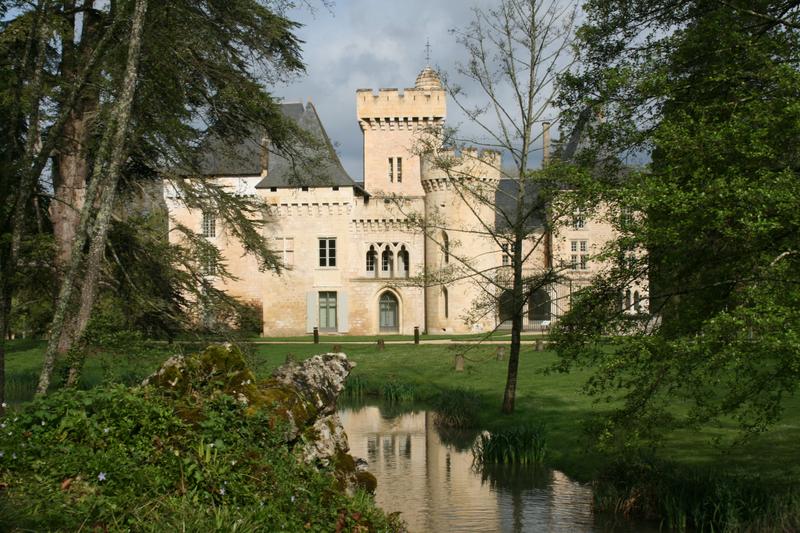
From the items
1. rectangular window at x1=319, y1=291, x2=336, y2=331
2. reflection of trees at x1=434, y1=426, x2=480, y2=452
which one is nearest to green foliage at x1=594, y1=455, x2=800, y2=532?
reflection of trees at x1=434, y1=426, x2=480, y2=452

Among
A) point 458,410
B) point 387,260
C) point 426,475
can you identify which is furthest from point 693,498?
point 387,260

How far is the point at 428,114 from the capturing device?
130 ft

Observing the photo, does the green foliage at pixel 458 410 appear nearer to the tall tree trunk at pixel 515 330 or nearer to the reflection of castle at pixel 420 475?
the reflection of castle at pixel 420 475

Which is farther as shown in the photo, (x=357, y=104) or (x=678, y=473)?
(x=357, y=104)

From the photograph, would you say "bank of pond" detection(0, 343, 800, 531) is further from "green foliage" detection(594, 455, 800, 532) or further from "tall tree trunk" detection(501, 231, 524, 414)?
"tall tree trunk" detection(501, 231, 524, 414)

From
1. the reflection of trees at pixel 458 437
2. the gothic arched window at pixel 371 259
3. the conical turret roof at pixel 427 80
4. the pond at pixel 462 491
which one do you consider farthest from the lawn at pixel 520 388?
the conical turret roof at pixel 427 80

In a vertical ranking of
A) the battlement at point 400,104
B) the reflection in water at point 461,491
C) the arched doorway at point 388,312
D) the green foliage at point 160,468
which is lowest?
the reflection in water at point 461,491

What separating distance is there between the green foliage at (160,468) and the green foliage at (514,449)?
5808 mm

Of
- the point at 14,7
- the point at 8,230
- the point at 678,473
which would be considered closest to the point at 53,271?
the point at 8,230

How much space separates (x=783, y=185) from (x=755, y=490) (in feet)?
11.3

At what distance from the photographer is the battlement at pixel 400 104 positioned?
39375 mm

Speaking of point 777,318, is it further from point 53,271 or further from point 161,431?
point 53,271

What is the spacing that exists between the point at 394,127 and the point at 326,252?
6633mm

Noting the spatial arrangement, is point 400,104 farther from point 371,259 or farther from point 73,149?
point 73,149
